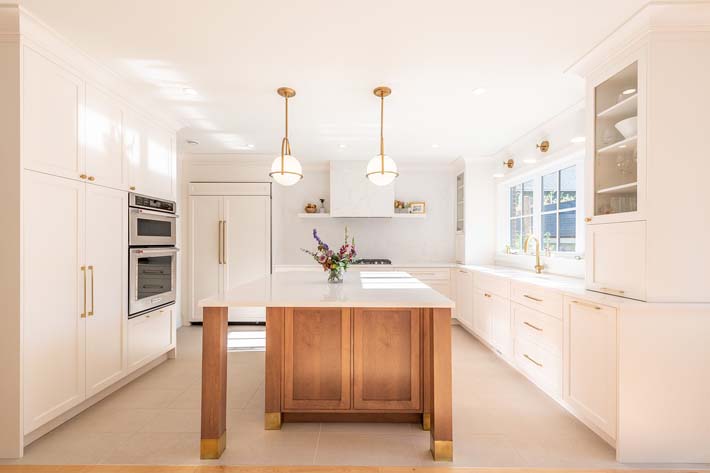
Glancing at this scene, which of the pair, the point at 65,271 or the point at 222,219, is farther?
the point at 222,219

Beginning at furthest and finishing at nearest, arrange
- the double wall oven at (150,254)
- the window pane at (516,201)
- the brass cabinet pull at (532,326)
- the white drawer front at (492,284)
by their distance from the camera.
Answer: the window pane at (516,201)
the white drawer front at (492,284)
the double wall oven at (150,254)
the brass cabinet pull at (532,326)

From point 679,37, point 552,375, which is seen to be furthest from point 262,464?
point 679,37

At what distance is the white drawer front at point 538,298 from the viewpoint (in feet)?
9.20

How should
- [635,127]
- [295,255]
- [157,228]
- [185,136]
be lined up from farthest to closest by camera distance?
[295,255]
[185,136]
[157,228]
[635,127]

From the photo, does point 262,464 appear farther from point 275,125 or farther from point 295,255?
point 295,255

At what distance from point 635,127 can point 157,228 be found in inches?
148

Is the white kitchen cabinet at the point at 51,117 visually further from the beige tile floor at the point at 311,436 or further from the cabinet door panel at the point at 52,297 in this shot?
the beige tile floor at the point at 311,436

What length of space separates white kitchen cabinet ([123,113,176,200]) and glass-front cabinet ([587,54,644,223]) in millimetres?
3513

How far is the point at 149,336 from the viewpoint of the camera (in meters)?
3.44

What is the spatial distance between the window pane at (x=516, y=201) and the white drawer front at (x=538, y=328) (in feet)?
5.57

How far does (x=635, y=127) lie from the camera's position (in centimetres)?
227

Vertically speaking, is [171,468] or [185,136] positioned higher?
[185,136]

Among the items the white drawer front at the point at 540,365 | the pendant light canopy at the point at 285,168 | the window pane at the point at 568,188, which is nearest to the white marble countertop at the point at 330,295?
the pendant light canopy at the point at 285,168

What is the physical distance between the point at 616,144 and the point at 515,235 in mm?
2664
